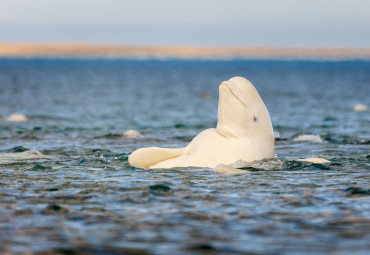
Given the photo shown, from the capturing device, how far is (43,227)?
9.23 m

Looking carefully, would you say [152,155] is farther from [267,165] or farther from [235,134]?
[267,165]

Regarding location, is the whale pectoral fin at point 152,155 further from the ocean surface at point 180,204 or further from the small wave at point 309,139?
the small wave at point 309,139

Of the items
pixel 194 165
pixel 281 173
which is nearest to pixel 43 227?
pixel 194 165

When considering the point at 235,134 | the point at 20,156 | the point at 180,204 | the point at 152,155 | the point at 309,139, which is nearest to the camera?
the point at 180,204

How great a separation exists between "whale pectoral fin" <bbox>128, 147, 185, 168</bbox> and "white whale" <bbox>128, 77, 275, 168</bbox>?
29 cm

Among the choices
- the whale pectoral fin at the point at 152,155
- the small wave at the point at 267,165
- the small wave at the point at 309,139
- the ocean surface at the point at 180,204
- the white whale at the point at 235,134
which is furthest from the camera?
the small wave at the point at 309,139

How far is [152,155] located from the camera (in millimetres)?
13812

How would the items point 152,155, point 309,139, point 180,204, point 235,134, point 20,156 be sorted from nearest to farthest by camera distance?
1. point 180,204
2. point 235,134
3. point 152,155
4. point 20,156
5. point 309,139

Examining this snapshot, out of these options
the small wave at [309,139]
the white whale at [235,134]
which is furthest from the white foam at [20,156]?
the small wave at [309,139]

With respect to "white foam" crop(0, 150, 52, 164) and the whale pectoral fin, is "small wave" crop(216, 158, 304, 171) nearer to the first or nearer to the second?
the whale pectoral fin

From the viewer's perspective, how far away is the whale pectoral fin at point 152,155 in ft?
45.2

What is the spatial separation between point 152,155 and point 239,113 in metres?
1.97

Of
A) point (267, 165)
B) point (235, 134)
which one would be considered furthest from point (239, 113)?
point (267, 165)

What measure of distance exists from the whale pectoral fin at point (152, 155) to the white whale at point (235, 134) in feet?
0.96
